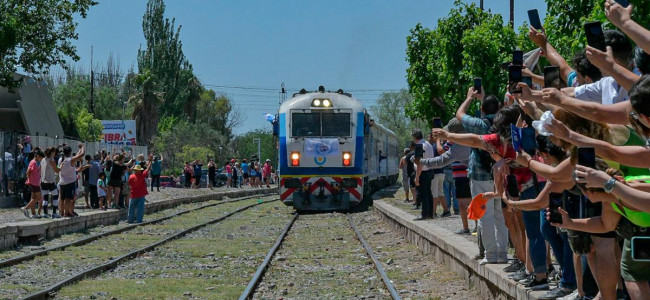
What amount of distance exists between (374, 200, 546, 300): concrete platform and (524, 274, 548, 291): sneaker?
7 centimetres

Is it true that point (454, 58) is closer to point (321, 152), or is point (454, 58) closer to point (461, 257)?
point (321, 152)

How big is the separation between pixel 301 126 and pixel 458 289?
1610cm

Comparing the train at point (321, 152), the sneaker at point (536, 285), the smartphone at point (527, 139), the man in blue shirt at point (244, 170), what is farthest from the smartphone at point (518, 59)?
the man in blue shirt at point (244, 170)

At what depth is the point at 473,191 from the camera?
11125 mm

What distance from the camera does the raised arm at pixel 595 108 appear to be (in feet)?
19.0

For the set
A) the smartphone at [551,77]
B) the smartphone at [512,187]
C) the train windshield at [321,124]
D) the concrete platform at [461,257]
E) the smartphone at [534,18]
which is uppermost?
the train windshield at [321,124]

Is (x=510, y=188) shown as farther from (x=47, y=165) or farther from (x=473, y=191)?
(x=47, y=165)

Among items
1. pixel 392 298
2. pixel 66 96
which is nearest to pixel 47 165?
pixel 392 298

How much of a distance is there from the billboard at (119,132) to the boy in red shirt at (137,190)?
161ft

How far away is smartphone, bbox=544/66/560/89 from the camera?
285 inches

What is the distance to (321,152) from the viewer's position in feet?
89.9

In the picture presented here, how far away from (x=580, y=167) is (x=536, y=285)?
371cm

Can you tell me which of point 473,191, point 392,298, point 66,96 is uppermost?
point 66,96

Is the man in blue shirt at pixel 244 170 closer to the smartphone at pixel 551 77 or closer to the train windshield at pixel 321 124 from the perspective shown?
the train windshield at pixel 321 124
